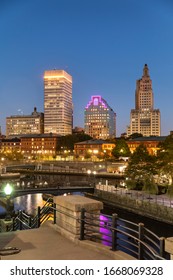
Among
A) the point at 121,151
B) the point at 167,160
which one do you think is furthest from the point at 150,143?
the point at 167,160

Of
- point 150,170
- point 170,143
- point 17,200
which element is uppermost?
point 170,143

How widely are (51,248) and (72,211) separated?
1211mm

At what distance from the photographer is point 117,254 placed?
316 inches

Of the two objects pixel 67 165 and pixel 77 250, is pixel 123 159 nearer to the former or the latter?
pixel 67 165

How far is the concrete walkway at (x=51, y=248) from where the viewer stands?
8.21m

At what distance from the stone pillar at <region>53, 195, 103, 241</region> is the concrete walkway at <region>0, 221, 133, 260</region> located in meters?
0.24

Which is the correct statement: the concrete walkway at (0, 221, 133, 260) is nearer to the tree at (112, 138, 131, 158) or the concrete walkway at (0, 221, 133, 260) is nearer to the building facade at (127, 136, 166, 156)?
the tree at (112, 138, 131, 158)

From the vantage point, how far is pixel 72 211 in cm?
973

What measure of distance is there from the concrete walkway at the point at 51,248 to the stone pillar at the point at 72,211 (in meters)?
0.24

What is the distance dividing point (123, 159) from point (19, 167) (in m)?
40.0

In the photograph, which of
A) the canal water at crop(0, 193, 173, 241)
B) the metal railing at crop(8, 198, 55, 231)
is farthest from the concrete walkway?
the canal water at crop(0, 193, 173, 241)

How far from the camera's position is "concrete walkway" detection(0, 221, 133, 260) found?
8211 mm

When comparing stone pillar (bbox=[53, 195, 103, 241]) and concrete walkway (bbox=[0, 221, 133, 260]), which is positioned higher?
stone pillar (bbox=[53, 195, 103, 241])
